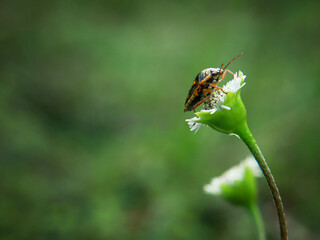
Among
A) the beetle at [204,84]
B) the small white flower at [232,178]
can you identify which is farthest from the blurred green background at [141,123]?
the beetle at [204,84]

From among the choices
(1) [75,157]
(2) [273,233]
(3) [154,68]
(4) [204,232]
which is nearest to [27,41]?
(3) [154,68]

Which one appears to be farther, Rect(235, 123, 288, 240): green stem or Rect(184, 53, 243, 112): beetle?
Rect(184, 53, 243, 112): beetle

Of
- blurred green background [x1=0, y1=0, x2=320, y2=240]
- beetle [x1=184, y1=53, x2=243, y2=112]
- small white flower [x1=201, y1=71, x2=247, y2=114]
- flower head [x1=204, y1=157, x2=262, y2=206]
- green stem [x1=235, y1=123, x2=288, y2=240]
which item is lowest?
green stem [x1=235, y1=123, x2=288, y2=240]

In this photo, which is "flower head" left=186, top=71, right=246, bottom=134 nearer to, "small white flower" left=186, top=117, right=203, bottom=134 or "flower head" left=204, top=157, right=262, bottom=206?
"small white flower" left=186, top=117, right=203, bottom=134

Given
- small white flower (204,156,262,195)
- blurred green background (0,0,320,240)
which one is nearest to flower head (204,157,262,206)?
small white flower (204,156,262,195)

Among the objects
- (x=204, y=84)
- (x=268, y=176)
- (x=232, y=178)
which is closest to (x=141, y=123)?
(x=232, y=178)

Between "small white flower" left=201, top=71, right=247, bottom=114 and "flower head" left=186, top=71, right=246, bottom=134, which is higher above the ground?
"small white flower" left=201, top=71, right=247, bottom=114

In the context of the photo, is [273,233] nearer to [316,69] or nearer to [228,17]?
[316,69]
